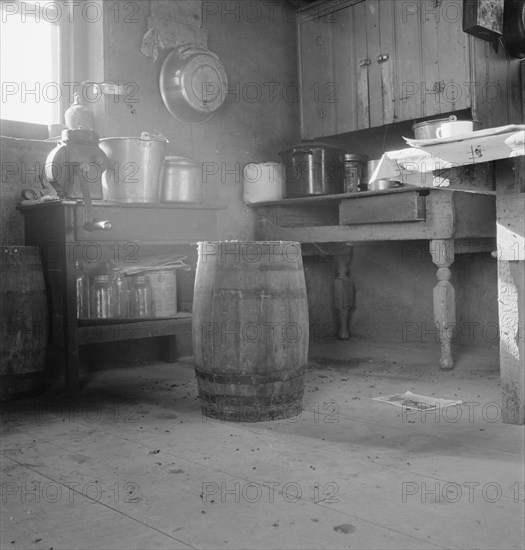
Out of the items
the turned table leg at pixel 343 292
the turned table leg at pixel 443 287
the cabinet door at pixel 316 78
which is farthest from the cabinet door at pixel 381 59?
the turned table leg at pixel 443 287

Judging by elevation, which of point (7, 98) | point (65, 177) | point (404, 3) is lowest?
point (65, 177)

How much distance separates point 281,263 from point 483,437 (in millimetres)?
980

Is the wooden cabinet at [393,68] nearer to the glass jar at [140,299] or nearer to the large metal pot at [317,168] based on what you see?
the large metal pot at [317,168]

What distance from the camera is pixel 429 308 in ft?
16.1

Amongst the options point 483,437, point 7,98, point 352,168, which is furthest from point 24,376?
point 352,168

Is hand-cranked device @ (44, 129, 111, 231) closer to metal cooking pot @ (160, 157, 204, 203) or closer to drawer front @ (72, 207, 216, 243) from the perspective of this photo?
drawer front @ (72, 207, 216, 243)

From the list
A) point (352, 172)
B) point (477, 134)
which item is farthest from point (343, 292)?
point (477, 134)

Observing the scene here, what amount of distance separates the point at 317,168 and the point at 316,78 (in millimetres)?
1046

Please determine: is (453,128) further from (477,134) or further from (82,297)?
(82,297)

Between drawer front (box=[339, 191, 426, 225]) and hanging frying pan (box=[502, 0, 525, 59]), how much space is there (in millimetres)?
1394

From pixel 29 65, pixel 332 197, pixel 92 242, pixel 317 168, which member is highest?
pixel 29 65

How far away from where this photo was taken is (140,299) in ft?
12.2

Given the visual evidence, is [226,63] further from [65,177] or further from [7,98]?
[65,177]

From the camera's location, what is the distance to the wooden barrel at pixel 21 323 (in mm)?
3121
